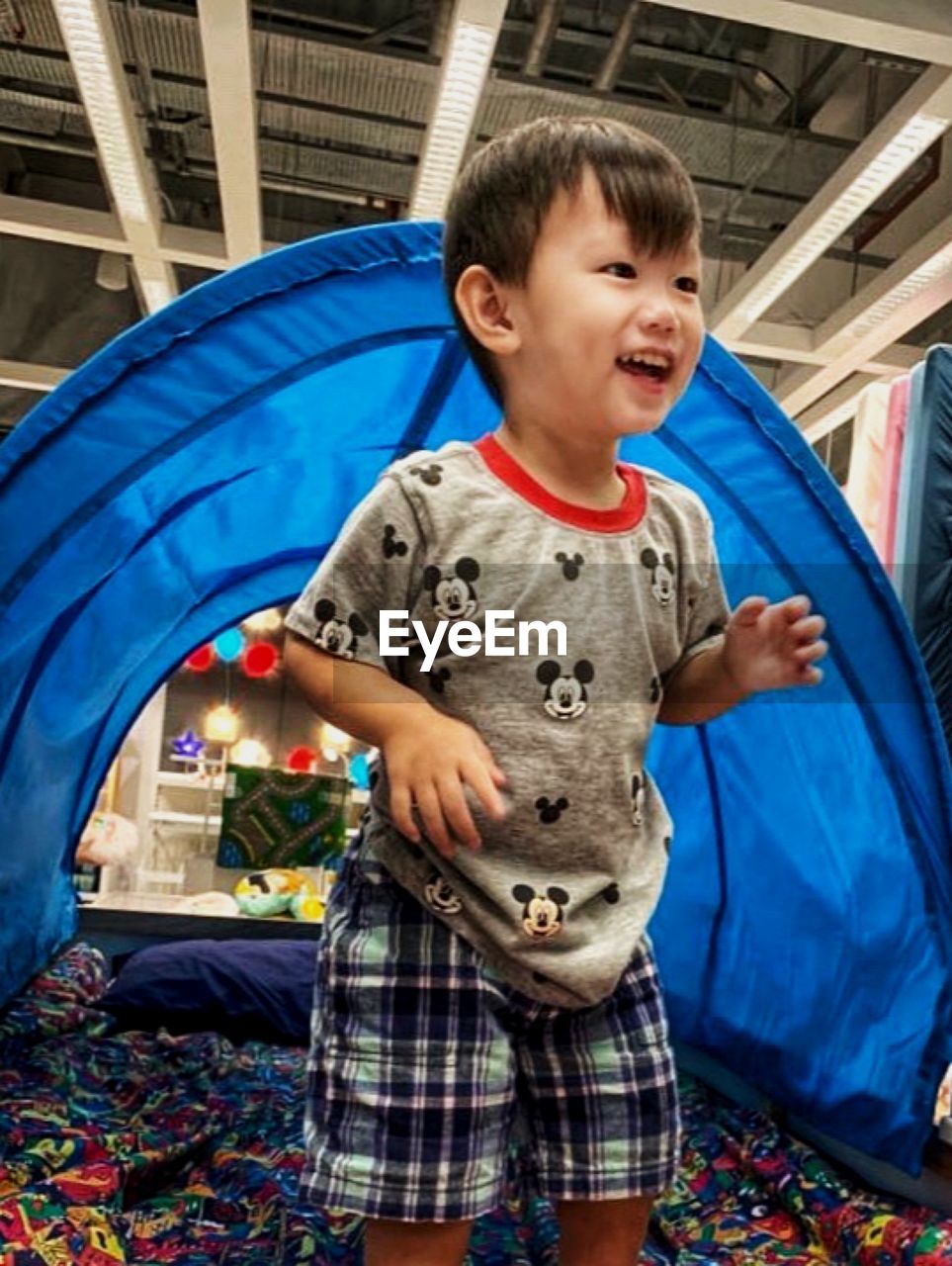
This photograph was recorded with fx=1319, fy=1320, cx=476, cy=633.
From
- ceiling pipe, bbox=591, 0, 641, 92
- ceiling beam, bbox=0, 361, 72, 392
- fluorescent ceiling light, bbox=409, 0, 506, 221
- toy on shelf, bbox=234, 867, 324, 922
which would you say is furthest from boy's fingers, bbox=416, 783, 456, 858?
ceiling beam, bbox=0, 361, 72, 392

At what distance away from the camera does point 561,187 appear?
3.47 ft

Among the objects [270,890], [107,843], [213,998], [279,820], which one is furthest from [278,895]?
[213,998]

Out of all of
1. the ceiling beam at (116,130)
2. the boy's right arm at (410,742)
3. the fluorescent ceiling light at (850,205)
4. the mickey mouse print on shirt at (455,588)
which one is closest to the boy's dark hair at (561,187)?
the mickey mouse print on shirt at (455,588)

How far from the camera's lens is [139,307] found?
23.7 ft

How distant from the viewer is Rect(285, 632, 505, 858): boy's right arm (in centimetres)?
96

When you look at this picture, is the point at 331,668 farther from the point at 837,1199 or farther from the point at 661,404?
the point at 837,1199

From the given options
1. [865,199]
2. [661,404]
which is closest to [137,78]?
[865,199]

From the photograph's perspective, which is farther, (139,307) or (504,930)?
(139,307)

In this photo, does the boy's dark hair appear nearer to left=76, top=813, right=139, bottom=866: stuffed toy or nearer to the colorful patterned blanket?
the colorful patterned blanket

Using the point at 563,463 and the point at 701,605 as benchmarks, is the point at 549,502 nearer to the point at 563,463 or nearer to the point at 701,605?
the point at 563,463

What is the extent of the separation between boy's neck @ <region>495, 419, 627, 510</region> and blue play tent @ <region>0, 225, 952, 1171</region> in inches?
19.6

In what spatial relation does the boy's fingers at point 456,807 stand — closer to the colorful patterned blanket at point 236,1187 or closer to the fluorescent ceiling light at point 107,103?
the colorful patterned blanket at point 236,1187

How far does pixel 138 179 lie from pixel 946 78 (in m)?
2.86

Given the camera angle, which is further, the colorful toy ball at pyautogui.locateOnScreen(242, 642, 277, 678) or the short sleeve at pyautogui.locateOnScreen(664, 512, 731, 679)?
the colorful toy ball at pyautogui.locateOnScreen(242, 642, 277, 678)
